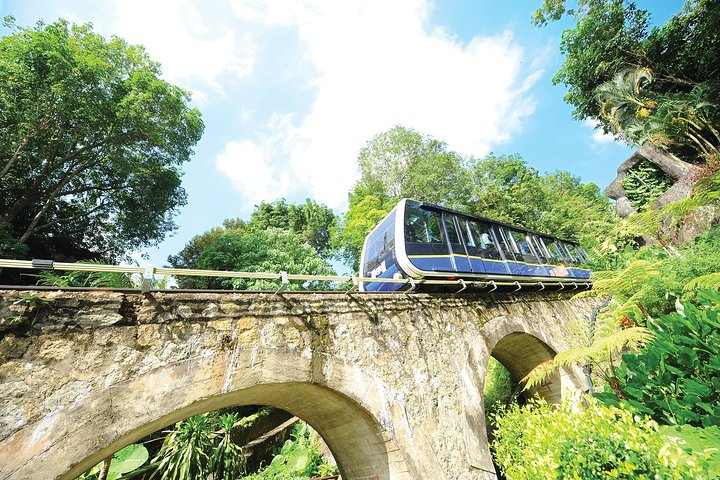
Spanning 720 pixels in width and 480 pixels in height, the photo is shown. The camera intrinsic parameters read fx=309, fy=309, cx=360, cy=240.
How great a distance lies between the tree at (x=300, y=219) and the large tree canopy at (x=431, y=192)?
416cm

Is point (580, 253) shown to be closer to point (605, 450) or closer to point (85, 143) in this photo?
point (605, 450)

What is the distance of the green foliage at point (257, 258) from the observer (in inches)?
495

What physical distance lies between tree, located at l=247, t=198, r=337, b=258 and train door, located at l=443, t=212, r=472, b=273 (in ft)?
44.7

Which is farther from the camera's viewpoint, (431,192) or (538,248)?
(431,192)

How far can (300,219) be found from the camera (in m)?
22.1

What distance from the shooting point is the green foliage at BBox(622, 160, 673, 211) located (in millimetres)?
13281

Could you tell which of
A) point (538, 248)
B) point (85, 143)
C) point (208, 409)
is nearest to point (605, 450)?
point (208, 409)

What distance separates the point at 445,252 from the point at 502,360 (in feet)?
11.5

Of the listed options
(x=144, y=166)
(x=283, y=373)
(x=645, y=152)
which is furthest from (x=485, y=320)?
(x=144, y=166)

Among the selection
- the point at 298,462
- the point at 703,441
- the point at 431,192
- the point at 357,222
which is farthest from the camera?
the point at 431,192

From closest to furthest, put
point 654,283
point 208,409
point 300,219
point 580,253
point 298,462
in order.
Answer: point 208,409 → point 654,283 → point 298,462 → point 580,253 → point 300,219

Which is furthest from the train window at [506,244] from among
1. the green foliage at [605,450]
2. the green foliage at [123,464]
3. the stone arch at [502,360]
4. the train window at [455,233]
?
the green foliage at [123,464]

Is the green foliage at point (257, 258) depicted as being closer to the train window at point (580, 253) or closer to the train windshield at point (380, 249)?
the train windshield at point (380, 249)

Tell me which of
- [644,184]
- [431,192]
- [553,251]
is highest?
[431,192]
